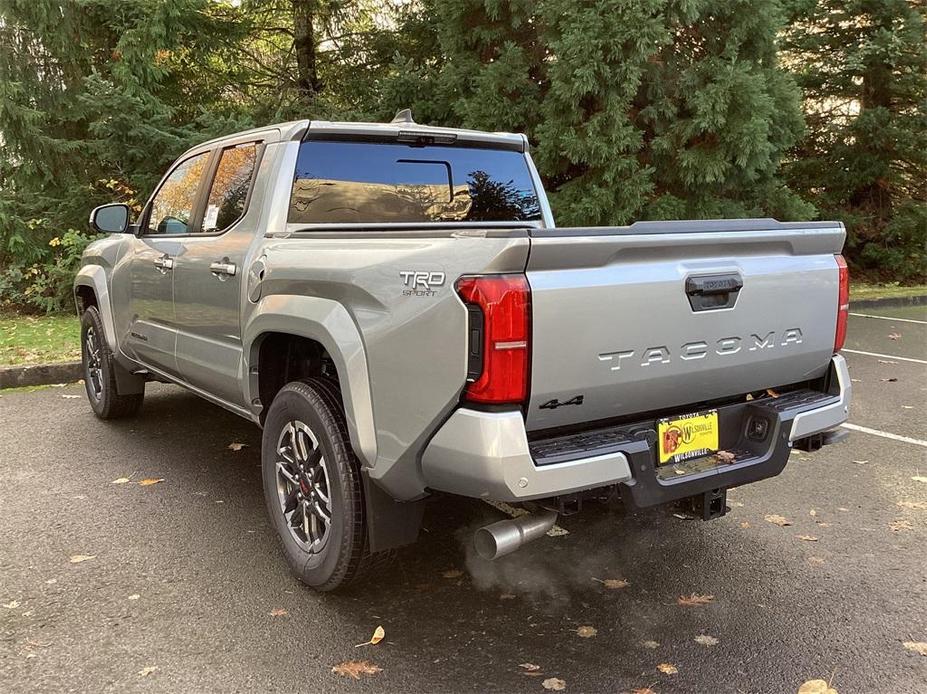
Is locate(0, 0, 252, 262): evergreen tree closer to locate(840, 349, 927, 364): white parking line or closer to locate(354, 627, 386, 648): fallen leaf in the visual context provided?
locate(840, 349, 927, 364): white parking line

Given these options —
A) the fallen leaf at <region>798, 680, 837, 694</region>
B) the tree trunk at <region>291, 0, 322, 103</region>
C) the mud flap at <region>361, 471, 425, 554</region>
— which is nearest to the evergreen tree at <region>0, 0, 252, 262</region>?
the tree trunk at <region>291, 0, 322, 103</region>

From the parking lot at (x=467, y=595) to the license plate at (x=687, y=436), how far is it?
0.29 metres

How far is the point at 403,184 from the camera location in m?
4.05

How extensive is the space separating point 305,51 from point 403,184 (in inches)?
394

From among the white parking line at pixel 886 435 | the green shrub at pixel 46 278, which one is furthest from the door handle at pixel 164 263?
the green shrub at pixel 46 278

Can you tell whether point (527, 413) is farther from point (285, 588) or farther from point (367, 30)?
point (367, 30)

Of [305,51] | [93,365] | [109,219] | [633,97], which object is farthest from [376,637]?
[305,51]

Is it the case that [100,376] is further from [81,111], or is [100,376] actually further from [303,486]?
[81,111]

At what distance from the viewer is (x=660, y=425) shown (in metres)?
2.85

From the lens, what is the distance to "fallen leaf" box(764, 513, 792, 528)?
409 cm

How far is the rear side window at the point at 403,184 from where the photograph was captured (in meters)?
3.83

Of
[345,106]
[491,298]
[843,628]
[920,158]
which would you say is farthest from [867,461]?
[920,158]

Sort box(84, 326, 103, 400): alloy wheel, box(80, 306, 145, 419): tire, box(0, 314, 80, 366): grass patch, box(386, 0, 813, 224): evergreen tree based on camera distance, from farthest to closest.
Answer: box(386, 0, 813, 224): evergreen tree < box(0, 314, 80, 366): grass patch < box(84, 326, 103, 400): alloy wheel < box(80, 306, 145, 419): tire

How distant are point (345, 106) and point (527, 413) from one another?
1101cm
